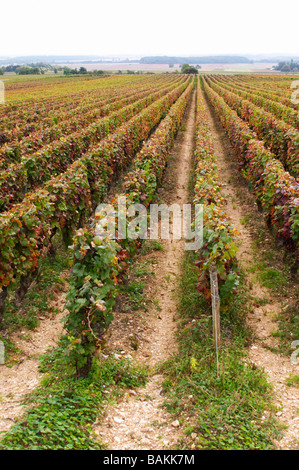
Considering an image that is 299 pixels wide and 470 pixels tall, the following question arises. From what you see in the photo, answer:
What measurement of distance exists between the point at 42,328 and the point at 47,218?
237 cm

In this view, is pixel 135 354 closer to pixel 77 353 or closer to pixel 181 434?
pixel 77 353

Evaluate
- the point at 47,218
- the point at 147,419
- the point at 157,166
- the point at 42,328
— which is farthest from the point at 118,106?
the point at 147,419

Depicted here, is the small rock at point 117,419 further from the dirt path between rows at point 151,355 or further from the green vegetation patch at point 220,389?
the green vegetation patch at point 220,389

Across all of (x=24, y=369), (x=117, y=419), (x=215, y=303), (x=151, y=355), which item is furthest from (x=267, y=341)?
(x=24, y=369)

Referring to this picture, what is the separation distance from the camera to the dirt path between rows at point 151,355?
425cm

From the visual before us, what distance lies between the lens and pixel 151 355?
19.1 ft

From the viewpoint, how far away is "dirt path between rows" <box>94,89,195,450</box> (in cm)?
425

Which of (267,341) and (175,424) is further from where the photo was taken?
(267,341)

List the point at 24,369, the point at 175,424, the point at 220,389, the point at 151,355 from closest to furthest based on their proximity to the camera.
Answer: the point at 175,424, the point at 220,389, the point at 24,369, the point at 151,355

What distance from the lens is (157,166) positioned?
11547 millimetres

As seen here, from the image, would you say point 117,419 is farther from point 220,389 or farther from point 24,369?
point 24,369

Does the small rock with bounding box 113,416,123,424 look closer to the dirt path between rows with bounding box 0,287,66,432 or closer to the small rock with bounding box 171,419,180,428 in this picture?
the small rock with bounding box 171,419,180,428

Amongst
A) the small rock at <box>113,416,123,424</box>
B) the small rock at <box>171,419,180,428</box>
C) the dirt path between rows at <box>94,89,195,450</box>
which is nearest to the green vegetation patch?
the small rock at <box>171,419,180,428</box>

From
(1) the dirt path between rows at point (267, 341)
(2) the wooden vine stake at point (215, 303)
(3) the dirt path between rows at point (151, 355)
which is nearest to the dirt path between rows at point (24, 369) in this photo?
(3) the dirt path between rows at point (151, 355)
